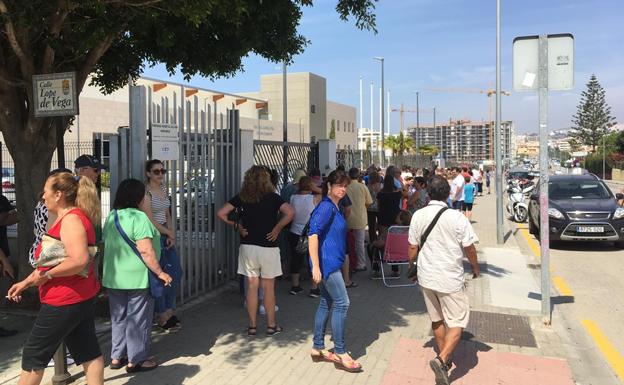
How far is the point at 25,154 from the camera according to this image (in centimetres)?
→ 621

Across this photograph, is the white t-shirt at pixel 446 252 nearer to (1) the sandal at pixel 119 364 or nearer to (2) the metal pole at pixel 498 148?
(1) the sandal at pixel 119 364

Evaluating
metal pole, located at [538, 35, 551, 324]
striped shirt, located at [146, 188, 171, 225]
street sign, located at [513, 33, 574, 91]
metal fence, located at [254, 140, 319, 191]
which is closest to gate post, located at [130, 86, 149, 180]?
striped shirt, located at [146, 188, 171, 225]

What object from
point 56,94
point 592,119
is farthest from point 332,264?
point 592,119

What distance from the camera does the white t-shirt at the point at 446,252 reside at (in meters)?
4.32

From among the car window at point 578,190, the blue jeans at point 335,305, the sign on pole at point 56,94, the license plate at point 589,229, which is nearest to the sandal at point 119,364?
the blue jeans at point 335,305

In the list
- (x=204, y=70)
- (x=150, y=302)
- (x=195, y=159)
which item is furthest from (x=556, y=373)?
(x=204, y=70)

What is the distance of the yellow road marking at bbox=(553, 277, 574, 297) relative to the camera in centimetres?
770

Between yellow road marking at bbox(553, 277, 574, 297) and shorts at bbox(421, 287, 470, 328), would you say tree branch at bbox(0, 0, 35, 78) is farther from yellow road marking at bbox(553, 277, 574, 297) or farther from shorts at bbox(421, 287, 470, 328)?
yellow road marking at bbox(553, 277, 574, 297)

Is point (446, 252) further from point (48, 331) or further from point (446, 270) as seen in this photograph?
point (48, 331)

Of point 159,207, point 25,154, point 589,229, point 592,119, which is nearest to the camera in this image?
point 159,207

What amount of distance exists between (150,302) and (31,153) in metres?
2.91

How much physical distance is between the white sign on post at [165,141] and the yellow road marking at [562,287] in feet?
18.9

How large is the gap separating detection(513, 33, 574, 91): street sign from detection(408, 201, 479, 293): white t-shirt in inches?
97.6

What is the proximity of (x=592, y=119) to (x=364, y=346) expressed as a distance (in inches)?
3178
